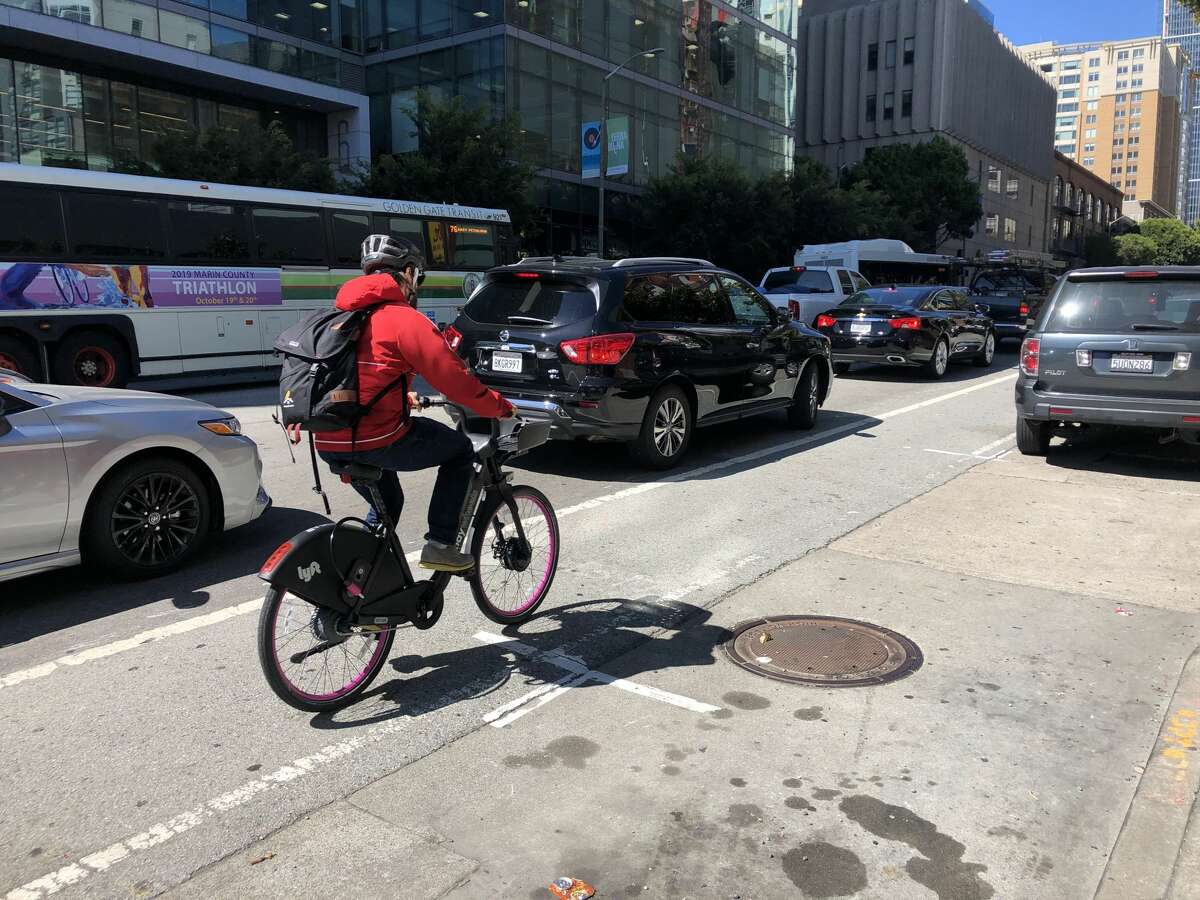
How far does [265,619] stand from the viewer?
371 centimetres

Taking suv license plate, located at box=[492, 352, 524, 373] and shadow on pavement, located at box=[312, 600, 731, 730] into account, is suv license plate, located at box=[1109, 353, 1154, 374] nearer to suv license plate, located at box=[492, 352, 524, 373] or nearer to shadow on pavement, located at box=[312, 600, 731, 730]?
suv license plate, located at box=[492, 352, 524, 373]

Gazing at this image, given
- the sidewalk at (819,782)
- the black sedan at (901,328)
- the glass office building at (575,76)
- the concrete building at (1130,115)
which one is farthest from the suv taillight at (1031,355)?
the concrete building at (1130,115)

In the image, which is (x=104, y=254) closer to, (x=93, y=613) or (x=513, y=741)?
(x=93, y=613)

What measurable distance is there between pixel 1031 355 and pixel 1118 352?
74 cm

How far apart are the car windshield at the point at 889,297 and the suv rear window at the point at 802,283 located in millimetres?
5608

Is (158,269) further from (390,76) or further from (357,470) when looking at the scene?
(390,76)

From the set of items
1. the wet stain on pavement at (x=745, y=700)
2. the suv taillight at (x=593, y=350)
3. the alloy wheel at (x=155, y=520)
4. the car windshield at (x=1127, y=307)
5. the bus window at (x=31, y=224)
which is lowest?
the wet stain on pavement at (x=745, y=700)

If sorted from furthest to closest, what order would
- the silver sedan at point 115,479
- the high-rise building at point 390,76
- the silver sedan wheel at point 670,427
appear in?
1. the high-rise building at point 390,76
2. the silver sedan wheel at point 670,427
3. the silver sedan at point 115,479

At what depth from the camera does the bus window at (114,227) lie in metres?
13.8

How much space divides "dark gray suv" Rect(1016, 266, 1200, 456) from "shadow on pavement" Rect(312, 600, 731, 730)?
533 centimetres

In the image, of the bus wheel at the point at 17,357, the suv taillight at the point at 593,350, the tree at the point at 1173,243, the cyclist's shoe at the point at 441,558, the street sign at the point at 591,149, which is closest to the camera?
the cyclist's shoe at the point at 441,558

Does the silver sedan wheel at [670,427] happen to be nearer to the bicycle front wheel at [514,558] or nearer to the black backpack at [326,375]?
the bicycle front wheel at [514,558]

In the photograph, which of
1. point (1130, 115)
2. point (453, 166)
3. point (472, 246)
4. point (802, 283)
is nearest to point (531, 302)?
point (472, 246)

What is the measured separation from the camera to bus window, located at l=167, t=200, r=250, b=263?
14969mm
